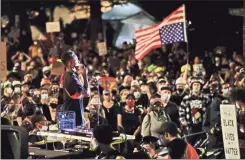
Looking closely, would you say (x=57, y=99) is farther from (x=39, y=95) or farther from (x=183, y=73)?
(x=183, y=73)

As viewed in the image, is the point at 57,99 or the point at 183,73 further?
the point at 183,73

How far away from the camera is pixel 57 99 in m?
12.4

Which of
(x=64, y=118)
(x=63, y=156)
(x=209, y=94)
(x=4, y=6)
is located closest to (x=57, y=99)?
(x=64, y=118)

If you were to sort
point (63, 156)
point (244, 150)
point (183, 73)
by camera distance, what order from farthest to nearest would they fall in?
point (183, 73) < point (244, 150) < point (63, 156)

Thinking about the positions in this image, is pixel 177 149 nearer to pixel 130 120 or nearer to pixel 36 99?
pixel 130 120

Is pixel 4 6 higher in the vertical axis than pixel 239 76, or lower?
higher

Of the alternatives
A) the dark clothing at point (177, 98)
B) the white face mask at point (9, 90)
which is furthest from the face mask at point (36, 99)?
the dark clothing at point (177, 98)

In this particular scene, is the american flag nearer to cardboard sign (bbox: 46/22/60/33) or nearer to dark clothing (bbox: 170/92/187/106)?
dark clothing (bbox: 170/92/187/106)

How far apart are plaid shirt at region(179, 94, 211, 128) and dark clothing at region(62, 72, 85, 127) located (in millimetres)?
1938

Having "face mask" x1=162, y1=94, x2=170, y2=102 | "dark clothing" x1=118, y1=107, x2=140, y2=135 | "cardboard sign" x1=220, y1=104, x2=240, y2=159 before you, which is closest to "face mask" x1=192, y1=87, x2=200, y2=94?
"face mask" x1=162, y1=94, x2=170, y2=102

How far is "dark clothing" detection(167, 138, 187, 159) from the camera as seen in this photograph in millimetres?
8086

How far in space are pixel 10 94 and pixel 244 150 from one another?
5.46m

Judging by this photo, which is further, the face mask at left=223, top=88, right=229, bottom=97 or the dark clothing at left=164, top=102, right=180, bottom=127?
the face mask at left=223, top=88, right=229, bottom=97

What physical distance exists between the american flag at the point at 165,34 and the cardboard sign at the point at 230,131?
547 cm
